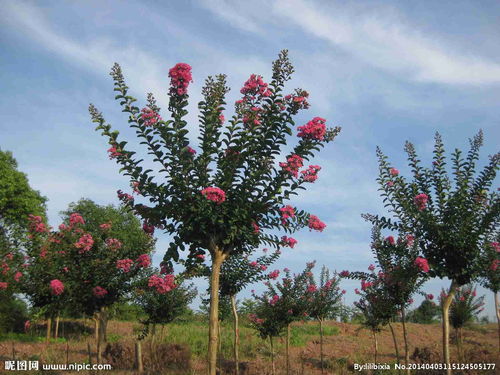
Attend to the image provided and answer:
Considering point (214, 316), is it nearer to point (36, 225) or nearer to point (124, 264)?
point (124, 264)

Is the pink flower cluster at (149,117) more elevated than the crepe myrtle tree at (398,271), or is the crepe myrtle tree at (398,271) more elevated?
the pink flower cluster at (149,117)

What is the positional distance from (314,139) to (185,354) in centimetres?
1198

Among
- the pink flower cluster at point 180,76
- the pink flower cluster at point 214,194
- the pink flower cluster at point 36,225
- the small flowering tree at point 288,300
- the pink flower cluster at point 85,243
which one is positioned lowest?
the small flowering tree at point 288,300

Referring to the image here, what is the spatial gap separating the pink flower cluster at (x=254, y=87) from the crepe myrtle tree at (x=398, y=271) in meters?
5.21

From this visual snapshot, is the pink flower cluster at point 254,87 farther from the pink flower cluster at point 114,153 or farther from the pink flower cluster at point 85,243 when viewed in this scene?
the pink flower cluster at point 85,243

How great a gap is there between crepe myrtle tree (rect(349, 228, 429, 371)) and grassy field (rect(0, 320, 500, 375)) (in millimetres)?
3072

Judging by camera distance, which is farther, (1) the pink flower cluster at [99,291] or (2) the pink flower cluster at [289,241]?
(1) the pink flower cluster at [99,291]

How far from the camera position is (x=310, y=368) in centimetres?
1695

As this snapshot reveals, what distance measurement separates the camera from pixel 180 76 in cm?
607

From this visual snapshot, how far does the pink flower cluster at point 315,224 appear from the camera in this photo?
21.2ft

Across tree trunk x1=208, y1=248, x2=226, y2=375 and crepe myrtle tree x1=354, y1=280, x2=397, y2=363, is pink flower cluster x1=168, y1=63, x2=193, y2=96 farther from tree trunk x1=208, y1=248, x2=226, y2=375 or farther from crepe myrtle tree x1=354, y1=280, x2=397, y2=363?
crepe myrtle tree x1=354, y1=280, x2=397, y2=363

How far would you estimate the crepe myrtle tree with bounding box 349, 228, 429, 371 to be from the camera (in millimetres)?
10905

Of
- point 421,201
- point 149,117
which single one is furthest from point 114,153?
point 421,201

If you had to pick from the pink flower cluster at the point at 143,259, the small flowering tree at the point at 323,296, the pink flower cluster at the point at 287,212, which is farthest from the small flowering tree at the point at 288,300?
the pink flower cluster at the point at 287,212
